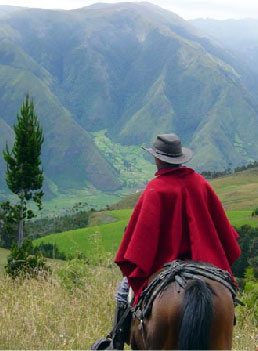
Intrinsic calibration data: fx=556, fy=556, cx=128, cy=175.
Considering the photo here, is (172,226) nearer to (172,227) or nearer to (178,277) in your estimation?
(172,227)

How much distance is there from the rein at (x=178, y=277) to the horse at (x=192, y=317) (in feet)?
0.12

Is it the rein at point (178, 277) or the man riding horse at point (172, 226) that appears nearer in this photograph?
the rein at point (178, 277)

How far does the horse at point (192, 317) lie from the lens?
5.95m

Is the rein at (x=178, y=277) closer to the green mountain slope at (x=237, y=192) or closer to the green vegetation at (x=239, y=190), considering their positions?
the green mountain slope at (x=237, y=192)

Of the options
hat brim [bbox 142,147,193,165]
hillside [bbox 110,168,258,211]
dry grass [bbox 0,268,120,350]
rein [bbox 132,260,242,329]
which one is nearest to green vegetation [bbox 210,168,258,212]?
hillside [bbox 110,168,258,211]

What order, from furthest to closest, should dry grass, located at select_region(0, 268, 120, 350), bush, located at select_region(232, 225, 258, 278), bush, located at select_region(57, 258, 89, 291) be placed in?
bush, located at select_region(232, 225, 258, 278) < bush, located at select_region(57, 258, 89, 291) < dry grass, located at select_region(0, 268, 120, 350)

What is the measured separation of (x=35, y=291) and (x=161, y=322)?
18.7 feet

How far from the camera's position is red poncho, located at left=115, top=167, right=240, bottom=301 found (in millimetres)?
7070

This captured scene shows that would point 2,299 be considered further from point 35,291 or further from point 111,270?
point 111,270

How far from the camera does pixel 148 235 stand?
7.10 meters

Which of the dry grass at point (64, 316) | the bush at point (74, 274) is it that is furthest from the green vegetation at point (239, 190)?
the dry grass at point (64, 316)

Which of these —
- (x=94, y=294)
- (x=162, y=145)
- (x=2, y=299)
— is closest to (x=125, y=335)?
(x=162, y=145)

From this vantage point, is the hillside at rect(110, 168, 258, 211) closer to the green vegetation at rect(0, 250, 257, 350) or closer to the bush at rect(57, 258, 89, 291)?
the bush at rect(57, 258, 89, 291)

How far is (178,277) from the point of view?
254 inches
